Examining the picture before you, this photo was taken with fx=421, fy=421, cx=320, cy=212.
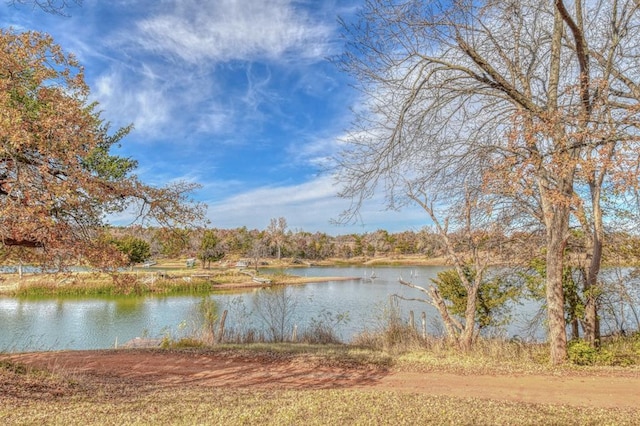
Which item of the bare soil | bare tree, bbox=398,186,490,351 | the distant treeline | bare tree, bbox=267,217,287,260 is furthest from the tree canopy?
bare tree, bbox=267,217,287,260

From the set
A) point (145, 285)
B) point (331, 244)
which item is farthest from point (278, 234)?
point (145, 285)

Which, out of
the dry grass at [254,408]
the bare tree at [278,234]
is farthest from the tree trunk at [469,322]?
the bare tree at [278,234]

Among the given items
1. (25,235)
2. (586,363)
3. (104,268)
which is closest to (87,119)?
(25,235)

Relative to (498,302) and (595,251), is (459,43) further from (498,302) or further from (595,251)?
(498,302)

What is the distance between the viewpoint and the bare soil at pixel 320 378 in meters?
6.63

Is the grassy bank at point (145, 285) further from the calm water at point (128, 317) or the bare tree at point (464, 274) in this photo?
the bare tree at point (464, 274)

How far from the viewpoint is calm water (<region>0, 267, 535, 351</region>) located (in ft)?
53.2

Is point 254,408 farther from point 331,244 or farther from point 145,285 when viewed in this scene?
point 331,244

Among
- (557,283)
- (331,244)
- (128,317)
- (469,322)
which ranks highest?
(331,244)

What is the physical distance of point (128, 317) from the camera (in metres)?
23.2

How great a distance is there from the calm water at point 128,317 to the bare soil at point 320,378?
169 inches

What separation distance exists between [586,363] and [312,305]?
17.9m

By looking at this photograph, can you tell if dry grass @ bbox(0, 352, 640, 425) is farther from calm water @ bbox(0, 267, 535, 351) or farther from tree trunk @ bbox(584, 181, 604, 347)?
calm water @ bbox(0, 267, 535, 351)

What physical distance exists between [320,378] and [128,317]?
739 inches
